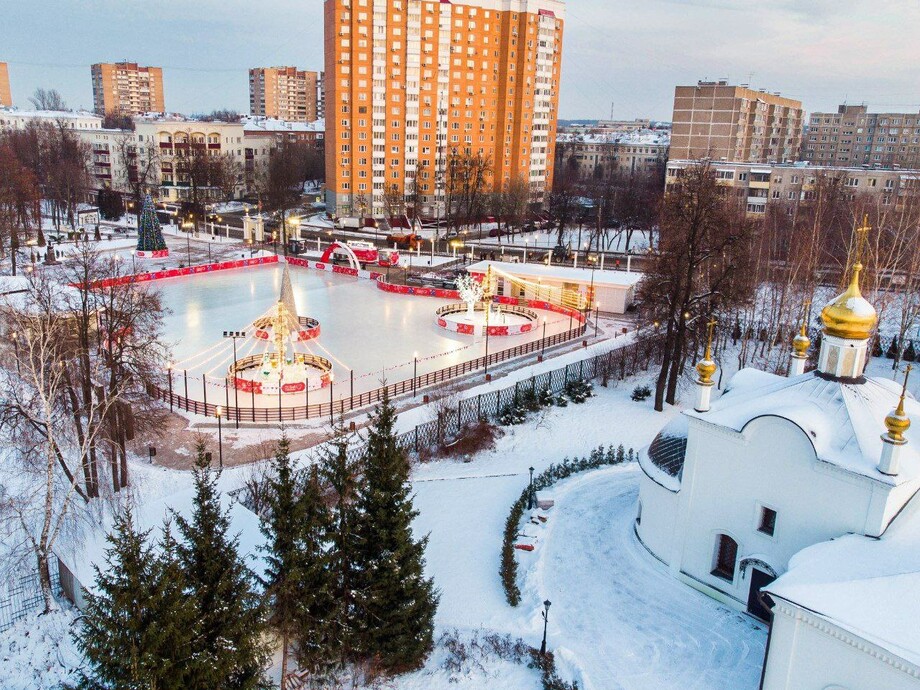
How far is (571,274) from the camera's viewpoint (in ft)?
133

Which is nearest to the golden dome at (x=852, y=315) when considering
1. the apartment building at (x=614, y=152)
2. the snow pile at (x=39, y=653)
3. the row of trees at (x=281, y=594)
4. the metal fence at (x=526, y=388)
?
the row of trees at (x=281, y=594)

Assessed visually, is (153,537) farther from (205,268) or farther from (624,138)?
(624,138)

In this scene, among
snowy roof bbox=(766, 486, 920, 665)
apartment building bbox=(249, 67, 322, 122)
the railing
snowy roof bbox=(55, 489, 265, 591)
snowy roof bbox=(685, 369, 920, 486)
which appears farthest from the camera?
apartment building bbox=(249, 67, 322, 122)

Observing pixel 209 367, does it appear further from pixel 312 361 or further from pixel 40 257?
pixel 40 257

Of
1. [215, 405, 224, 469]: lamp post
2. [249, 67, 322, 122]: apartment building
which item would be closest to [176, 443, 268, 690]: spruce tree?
[215, 405, 224, 469]: lamp post

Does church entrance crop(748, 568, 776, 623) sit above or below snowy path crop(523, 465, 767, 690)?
above

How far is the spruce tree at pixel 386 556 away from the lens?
11.6 metres

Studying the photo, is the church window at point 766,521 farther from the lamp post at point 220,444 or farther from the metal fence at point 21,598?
the metal fence at point 21,598

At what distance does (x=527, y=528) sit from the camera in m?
16.8

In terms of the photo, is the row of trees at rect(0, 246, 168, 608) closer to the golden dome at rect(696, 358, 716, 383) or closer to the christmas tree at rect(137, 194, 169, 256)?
the golden dome at rect(696, 358, 716, 383)

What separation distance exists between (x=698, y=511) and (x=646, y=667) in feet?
11.3

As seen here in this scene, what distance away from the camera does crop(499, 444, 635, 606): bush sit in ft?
48.1

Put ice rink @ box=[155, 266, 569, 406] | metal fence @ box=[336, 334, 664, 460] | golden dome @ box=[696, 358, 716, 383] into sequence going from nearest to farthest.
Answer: golden dome @ box=[696, 358, 716, 383], metal fence @ box=[336, 334, 664, 460], ice rink @ box=[155, 266, 569, 406]

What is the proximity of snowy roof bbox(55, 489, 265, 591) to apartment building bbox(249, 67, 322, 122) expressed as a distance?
586ft
